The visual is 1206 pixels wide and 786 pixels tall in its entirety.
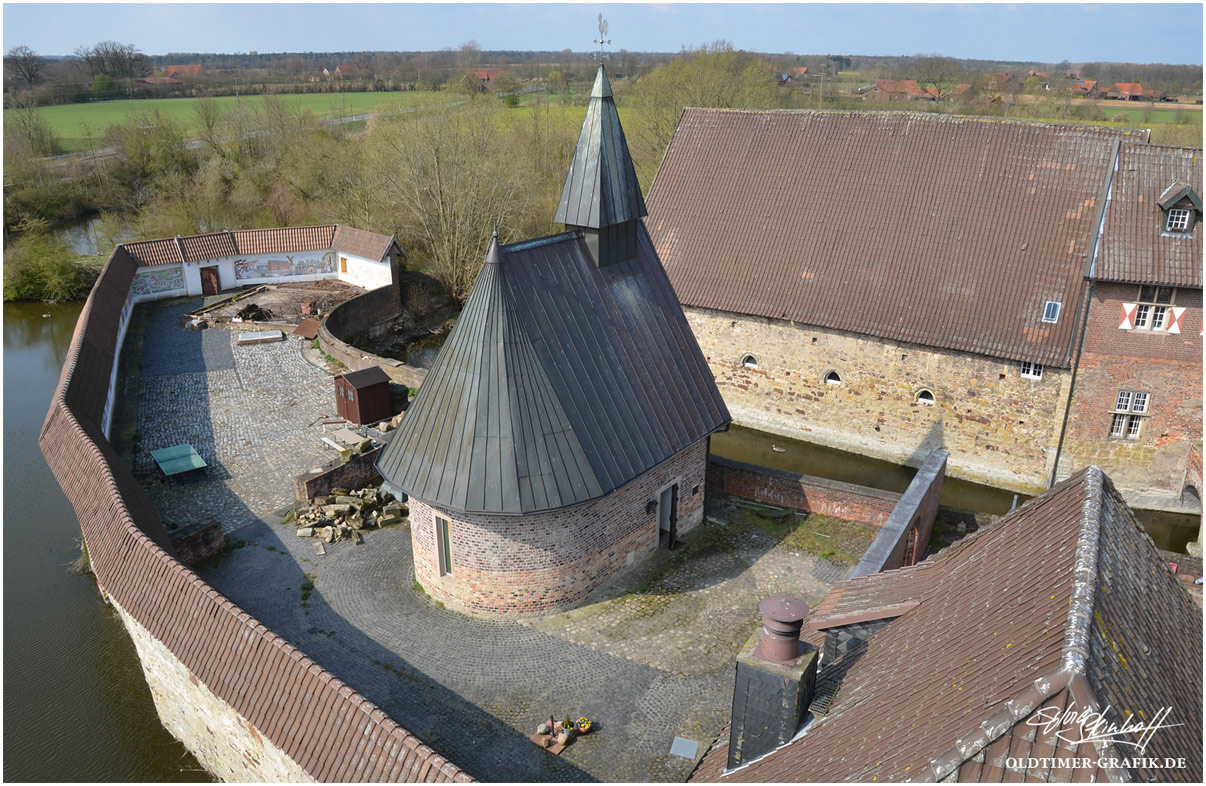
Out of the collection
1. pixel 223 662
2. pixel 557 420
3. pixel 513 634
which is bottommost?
pixel 513 634

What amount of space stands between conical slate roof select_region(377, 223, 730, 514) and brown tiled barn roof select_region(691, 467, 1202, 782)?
5.50m

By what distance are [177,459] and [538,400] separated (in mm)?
10735

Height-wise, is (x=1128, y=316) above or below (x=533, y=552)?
above

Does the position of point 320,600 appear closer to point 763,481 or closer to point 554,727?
point 554,727

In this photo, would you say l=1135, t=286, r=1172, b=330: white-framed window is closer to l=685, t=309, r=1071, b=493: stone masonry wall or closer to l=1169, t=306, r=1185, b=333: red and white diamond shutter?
l=1169, t=306, r=1185, b=333: red and white diamond shutter

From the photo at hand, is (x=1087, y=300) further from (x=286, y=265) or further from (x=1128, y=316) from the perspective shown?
(x=286, y=265)

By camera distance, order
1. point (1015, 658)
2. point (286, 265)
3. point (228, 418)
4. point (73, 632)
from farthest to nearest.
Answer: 1. point (286, 265)
2. point (228, 418)
3. point (73, 632)
4. point (1015, 658)

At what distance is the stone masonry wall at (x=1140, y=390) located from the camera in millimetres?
18938

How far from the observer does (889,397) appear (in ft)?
72.4

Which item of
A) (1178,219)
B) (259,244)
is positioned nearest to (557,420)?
(1178,219)

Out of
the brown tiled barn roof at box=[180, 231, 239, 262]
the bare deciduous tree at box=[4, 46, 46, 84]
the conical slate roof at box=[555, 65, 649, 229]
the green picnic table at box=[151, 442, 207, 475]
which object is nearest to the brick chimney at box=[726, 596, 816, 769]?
the conical slate roof at box=[555, 65, 649, 229]

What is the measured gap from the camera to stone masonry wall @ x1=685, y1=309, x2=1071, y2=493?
20.5 meters

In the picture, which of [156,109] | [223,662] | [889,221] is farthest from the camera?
[156,109]

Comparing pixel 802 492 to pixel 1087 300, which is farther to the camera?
pixel 1087 300
